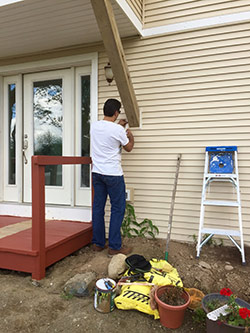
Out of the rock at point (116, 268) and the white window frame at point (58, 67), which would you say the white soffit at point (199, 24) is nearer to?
the white window frame at point (58, 67)

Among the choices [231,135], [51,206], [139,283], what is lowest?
[139,283]

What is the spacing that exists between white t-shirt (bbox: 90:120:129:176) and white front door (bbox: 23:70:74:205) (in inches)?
47.7

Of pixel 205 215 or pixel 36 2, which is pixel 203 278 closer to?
pixel 205 215

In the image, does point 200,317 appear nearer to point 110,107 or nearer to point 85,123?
point 110,107

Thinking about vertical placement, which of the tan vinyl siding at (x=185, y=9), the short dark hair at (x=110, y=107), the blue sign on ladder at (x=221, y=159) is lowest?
the blue sign on ladder at (x=221, y=159)

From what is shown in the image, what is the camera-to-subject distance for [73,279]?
8.05 ft

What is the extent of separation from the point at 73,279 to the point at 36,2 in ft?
9.33

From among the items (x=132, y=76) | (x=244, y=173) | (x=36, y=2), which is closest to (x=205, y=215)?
(x=244, y=173)

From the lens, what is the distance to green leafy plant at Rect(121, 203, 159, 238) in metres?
3.60

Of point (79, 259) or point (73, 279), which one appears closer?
point (73, 279)

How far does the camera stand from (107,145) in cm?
294

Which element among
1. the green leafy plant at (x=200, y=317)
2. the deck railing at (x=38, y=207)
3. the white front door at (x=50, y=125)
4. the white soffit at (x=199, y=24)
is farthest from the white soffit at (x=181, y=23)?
the green leafy plant at (x=200, y=317)

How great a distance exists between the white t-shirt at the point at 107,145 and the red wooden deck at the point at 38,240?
0.35 metres

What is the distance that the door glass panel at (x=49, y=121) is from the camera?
4.21 m
